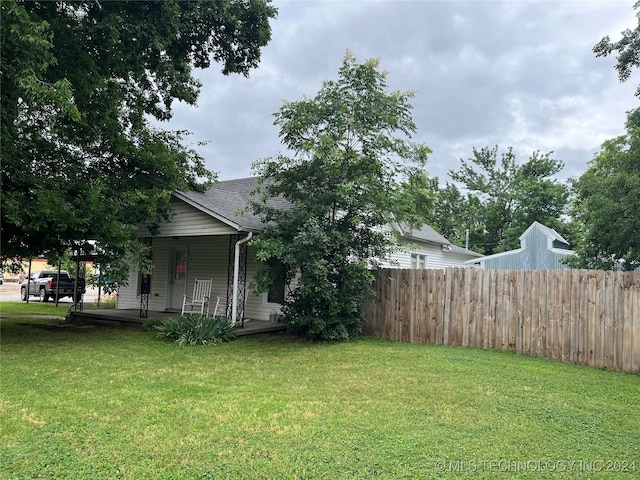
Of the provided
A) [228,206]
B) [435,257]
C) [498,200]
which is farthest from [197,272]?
[498,200]

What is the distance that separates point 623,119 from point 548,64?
305 cm

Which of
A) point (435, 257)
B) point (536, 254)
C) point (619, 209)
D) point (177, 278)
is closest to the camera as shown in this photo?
point (619, 209)

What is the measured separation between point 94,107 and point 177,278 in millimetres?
5627

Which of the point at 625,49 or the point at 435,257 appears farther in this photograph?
the point at 435,257

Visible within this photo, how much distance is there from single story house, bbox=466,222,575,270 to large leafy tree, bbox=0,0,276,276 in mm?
15621

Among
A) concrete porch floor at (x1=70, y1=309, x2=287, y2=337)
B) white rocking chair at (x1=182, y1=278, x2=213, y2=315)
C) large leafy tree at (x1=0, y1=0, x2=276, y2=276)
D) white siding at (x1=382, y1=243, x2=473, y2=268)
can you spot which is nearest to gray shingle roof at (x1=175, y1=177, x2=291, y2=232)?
large leafy tree at (x1=0, y1=0, x2=276, y2=276)

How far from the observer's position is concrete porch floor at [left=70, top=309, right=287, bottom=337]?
988cm

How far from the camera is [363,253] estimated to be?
29.5ft

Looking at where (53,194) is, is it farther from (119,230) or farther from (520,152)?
(520,152)

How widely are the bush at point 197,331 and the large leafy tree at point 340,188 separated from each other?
1274mm

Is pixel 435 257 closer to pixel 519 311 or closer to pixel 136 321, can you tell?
pixel 519 311

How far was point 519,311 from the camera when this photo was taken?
25.6 feet

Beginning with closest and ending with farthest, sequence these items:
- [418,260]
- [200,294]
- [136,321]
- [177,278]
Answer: [136,321], [200,294], [177,278], [418,260]

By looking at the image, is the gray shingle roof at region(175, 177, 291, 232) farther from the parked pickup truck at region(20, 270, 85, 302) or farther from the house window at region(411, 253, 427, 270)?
the parked pickup truck at region(20, 270, 85, 302)
